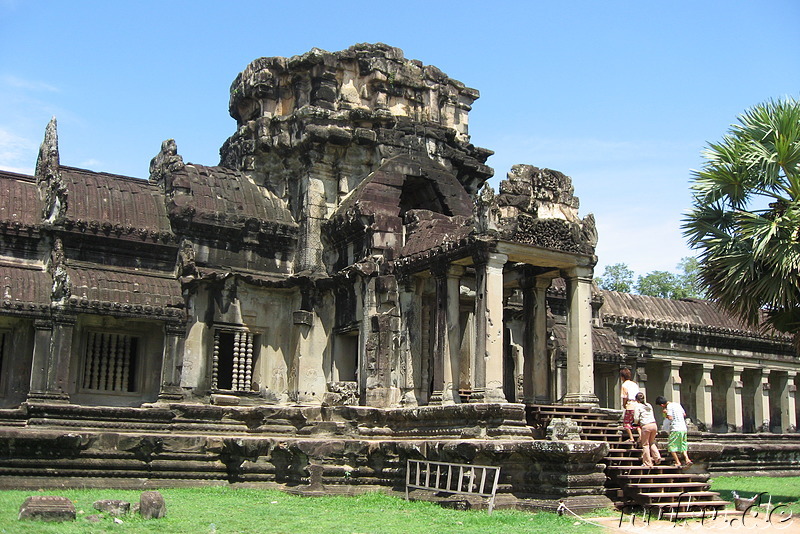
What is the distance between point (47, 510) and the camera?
12219mm

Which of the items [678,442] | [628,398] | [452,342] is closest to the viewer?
[678,442]

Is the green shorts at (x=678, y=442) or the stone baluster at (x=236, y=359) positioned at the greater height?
the stone baluster at (x=236, y=359)

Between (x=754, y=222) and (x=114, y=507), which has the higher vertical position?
(x=754, y=222)

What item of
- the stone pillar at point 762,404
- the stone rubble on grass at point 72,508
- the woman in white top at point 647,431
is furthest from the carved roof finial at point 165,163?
the stone pillar at point 762,404

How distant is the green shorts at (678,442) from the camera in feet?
52.7

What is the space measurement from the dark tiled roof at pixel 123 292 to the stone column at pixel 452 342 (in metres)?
5.96

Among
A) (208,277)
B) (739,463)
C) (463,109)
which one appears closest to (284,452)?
(208,277)

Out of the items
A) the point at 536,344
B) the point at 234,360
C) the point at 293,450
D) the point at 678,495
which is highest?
the point at 536,344

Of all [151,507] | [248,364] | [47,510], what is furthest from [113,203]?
[47,510]

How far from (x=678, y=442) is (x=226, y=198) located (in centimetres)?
1191

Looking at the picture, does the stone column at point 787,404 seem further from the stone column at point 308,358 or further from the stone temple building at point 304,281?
the stone column at point 308,358

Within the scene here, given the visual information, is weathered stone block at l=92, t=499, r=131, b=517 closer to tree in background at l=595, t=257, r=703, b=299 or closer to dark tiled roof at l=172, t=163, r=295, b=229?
dark tiled roof at l=172, t=163, r=295, b=229

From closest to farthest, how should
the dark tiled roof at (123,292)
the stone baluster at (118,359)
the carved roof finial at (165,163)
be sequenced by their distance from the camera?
the dark tiled roof at (123,292) → the stone baluster at (118,359) → the carved roof finial at (165,163)

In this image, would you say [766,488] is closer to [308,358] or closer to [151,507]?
[308,358]
